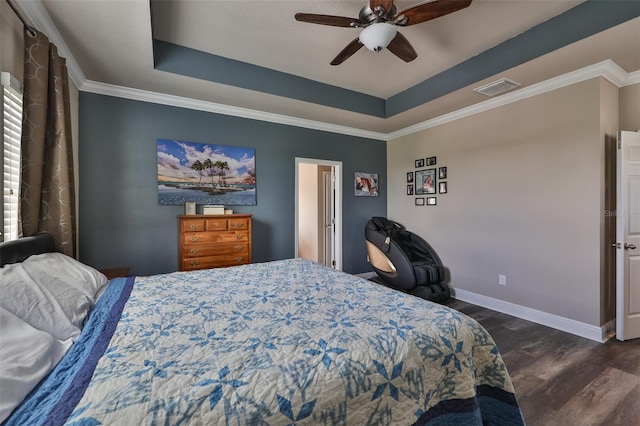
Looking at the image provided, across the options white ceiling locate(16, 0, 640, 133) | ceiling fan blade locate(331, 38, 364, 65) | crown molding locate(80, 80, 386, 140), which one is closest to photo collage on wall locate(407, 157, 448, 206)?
white ceiling locate(16, 0, 640, 133)

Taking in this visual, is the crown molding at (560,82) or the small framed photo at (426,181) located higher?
the crown molding at (560,82)

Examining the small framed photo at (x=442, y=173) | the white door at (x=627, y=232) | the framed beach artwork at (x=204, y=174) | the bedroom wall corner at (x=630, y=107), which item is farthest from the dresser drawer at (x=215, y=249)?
the bedroom wall corner at (x=630, y=107)

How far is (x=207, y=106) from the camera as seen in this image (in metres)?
3.50

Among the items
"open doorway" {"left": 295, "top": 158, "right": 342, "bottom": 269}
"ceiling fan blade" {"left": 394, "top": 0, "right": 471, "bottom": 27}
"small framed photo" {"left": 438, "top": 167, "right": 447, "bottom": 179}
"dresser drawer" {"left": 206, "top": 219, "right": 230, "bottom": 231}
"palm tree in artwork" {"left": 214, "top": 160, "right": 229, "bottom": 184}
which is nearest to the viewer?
"ceiling fan blade" {"left": 394, "top": 0, "right": 471, "bottom": 27}

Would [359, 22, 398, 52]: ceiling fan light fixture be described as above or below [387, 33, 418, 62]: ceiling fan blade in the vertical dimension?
below

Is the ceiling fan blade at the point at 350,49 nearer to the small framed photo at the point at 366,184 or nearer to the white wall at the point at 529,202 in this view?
the white wall at the point at 529,202

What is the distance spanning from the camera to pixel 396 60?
3008mm

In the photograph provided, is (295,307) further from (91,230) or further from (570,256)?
(570,256)

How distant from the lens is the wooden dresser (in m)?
3.01

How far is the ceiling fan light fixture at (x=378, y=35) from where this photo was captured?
77.4 inches

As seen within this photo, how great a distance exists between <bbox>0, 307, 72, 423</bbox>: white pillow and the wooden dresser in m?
1.96

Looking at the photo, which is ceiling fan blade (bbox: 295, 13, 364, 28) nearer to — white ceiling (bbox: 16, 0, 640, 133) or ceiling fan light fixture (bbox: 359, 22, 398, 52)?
ceiling fan light fixture (bbox: 359, 22, 398, 52)

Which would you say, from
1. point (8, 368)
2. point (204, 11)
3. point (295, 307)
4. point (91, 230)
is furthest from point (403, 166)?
point (8, 368)

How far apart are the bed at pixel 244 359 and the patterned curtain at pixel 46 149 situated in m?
0.54
